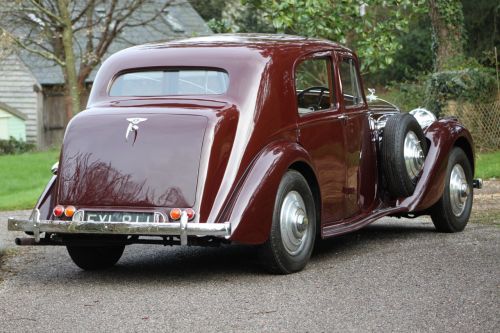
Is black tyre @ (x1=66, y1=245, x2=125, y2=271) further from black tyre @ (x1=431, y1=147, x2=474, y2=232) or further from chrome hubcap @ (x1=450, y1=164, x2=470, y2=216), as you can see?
chrome hubcap @ (x1=450, y1=164, x2=470, y2=216)

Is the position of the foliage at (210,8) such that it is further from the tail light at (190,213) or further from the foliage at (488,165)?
the tail light at (190,213)

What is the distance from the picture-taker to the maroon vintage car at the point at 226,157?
7.63 meters

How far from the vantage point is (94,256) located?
873cm

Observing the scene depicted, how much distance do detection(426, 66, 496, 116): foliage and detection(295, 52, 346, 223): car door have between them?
12671 mm

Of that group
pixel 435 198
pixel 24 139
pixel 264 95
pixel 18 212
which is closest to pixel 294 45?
pixel 264 95

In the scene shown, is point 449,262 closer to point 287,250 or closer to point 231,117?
point 287,250

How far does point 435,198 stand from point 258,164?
105 inches

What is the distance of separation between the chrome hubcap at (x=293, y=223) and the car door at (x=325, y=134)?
0.43 meters

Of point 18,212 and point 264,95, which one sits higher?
point 264,95

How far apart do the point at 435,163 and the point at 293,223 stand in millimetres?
2324

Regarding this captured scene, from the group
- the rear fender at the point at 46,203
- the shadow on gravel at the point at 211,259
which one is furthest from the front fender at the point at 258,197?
the rear fender at the point at 46,203

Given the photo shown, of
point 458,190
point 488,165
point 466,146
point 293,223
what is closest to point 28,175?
point 488,165

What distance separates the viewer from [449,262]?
8.29 m

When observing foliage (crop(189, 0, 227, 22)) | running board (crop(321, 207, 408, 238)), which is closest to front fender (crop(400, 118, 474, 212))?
running board (crop(321, 207, 408, 238))
